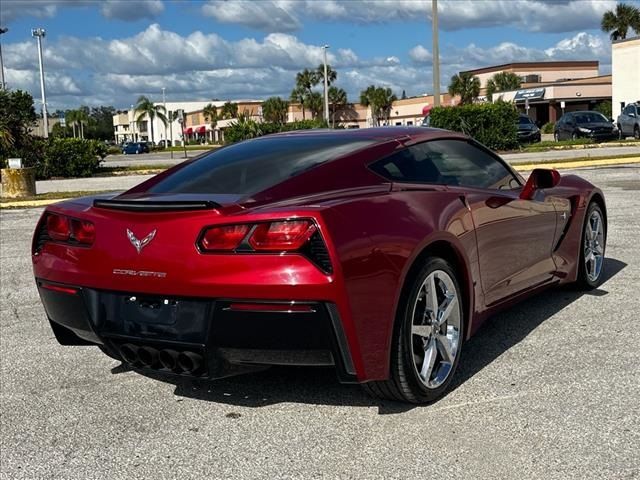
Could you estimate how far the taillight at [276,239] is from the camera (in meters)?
3.25

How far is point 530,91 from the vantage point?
2628 inches

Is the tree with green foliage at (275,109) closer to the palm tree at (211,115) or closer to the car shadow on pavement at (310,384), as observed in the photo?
the palm tree at (211,115)

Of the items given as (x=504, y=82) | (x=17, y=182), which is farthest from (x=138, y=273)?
(x=504, y=82)

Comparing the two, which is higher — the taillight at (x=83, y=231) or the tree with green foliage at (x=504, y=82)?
the tree with green foliage at (x=504, y=82)

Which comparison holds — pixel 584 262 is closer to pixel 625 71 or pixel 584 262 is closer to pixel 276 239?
pixel 276 239

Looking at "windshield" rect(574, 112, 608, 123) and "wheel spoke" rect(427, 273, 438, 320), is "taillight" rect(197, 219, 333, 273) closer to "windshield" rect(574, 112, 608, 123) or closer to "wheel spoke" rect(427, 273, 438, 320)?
"wheel spoke" rect(427, 273, 438, 320)

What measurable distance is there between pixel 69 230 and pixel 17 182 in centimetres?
1541

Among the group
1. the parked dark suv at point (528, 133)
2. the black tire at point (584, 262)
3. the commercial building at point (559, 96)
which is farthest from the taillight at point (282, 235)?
the commercial building at point (559, 96)

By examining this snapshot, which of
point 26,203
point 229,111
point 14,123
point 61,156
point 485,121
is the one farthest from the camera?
point 229,111

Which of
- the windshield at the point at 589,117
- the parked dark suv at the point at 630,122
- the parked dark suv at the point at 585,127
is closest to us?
the parked dark suv at the point at 585,127

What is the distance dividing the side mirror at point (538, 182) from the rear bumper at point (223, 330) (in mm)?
2193

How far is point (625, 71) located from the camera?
51906 millimetres

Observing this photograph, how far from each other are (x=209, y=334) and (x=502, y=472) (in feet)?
4.44

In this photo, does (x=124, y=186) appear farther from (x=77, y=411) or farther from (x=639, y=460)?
(x=639, y=460)
